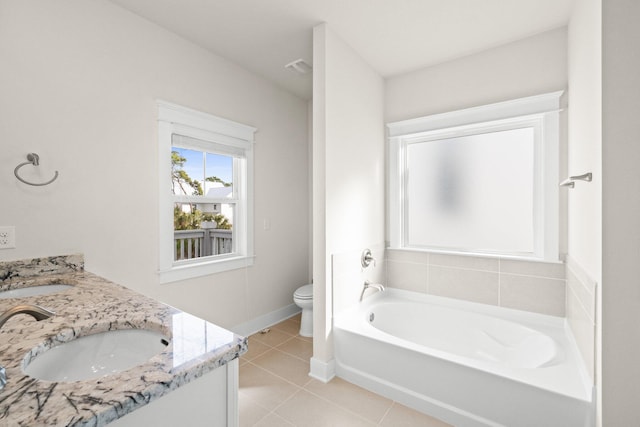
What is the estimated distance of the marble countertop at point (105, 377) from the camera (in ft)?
1.71

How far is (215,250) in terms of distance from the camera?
2814 millimetres

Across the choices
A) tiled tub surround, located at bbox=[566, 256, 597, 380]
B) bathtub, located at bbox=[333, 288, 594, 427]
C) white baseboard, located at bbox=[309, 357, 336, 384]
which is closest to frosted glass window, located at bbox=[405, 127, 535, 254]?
tiled tub surround, located at bbox=[566, 256, 597, 380]

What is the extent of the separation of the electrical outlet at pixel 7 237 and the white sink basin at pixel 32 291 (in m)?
0.29

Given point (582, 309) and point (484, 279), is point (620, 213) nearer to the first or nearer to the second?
point (582, 309)

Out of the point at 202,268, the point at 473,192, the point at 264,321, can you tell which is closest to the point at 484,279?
the point at 473,192

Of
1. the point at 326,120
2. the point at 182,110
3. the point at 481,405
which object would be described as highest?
the point at 182,110

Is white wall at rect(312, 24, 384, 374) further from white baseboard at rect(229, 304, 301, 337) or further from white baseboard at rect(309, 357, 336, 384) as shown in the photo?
white baseboard at rect(229, 304, 301, 337)

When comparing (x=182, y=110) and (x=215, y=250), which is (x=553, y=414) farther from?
(x=182, y=110)

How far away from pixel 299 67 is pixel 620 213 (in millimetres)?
2548

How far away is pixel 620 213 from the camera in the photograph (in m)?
1.21


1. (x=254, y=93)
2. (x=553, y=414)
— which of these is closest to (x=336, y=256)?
(x=553, y=414)

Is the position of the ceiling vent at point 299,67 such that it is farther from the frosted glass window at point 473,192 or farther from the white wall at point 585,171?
the white wall at point 585,171

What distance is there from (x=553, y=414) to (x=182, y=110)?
3.04 metres

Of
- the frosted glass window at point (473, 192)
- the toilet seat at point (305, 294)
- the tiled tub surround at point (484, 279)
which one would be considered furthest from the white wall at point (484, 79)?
the toilet seat at point (305, 294)
